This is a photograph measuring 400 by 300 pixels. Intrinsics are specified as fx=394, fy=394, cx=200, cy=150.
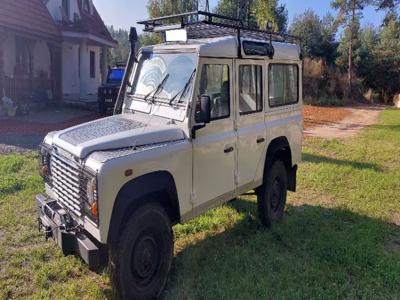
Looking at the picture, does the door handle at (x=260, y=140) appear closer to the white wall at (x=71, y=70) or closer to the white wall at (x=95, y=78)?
the white wall at (x=71, y=70)

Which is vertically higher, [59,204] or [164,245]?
[59,204]

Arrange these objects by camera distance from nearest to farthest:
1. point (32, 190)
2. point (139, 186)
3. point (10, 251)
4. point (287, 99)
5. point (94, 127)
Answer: point (139, 186), point (94, 127), point (10, 251), point (287, 99), point (32, 190)

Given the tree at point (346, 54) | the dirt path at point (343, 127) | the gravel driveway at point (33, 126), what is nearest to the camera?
the gravel driveway at point (33, 126)

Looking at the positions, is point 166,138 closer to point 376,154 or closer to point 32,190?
point 32,190

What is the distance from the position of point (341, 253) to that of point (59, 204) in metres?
3.21

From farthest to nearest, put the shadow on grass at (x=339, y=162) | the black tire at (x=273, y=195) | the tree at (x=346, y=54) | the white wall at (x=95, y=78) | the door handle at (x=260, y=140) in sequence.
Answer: the tree at (x=346, y=54)
the white wall at (x=95, y=78)
the shadow on grass at (x=339, y=162)
the black tire at (x=273, y=195)
the door handle at (x=260, y=140)

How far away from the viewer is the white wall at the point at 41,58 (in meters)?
18.3

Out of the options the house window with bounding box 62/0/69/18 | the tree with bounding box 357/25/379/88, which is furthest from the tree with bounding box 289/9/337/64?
the house window with bounding box 62/0/69/18

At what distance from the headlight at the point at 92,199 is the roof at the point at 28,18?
1317cm

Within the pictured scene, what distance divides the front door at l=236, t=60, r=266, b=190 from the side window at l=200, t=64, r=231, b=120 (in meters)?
0.20

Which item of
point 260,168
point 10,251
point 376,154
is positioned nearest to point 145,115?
point 260,168

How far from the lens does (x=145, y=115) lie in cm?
438

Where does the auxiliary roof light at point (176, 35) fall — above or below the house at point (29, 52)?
below

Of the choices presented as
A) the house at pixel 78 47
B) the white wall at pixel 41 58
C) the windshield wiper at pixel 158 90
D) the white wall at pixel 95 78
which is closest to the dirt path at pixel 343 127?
the windshield wiper at pixel 158 90
